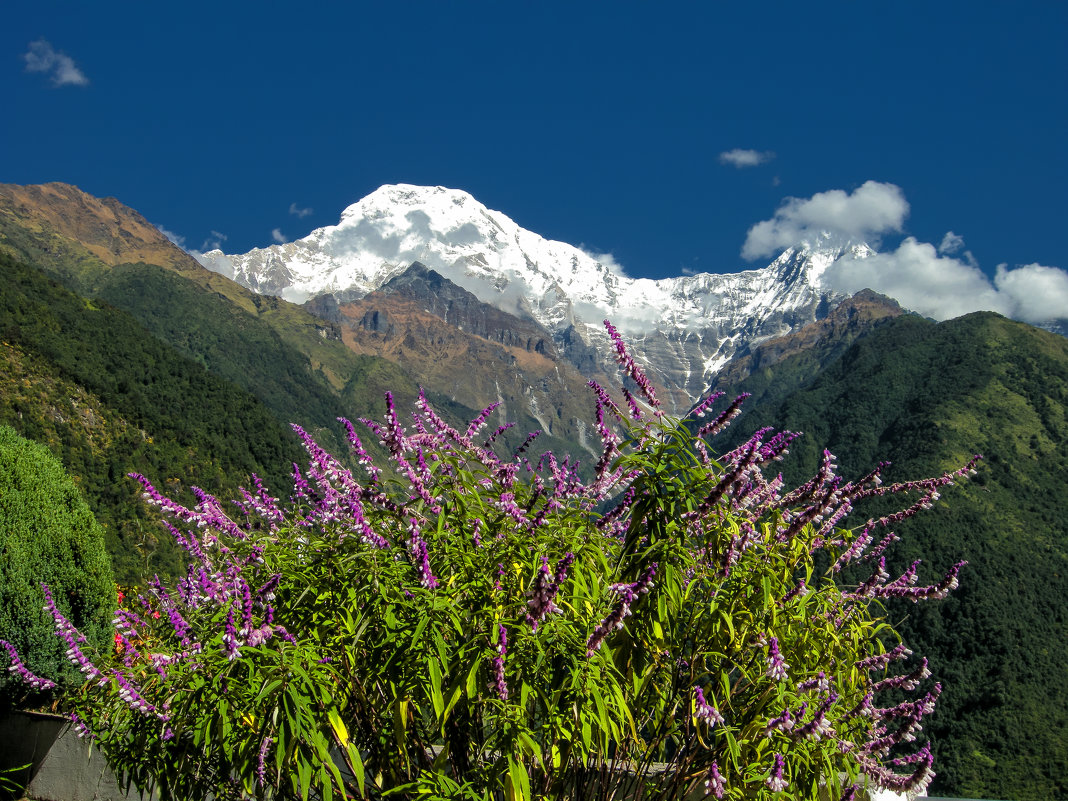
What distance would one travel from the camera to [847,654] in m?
4.09

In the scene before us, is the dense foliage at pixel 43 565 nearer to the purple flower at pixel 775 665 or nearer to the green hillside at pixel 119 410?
the purple flower at pixel 775 665

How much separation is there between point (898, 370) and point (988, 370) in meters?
31.3

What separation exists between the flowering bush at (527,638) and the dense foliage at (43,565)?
5575 millimetres

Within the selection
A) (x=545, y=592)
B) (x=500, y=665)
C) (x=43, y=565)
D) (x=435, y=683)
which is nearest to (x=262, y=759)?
(x=435, y=683)

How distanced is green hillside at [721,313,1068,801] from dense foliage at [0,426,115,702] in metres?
30.7

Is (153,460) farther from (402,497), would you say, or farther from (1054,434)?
(1054,434)

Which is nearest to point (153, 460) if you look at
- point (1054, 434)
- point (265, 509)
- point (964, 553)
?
point (964, 553)

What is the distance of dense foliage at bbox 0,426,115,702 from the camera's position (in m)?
9.23

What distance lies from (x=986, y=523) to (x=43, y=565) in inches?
4108

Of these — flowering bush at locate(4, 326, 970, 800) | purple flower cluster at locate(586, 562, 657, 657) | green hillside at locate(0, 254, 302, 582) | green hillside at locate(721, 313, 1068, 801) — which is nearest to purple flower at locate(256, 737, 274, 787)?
flowering bush at locate(4, 326, 970, 800)

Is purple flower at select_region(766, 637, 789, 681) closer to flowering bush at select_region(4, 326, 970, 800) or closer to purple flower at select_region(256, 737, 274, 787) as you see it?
flowering bush at select_region(4, 326, 970, 800)

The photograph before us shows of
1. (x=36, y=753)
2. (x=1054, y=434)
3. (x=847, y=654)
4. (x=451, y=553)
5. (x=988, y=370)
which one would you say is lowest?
(x=36, y=753)

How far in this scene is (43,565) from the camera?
9.33 m

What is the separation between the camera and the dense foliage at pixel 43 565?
30.3 ft
